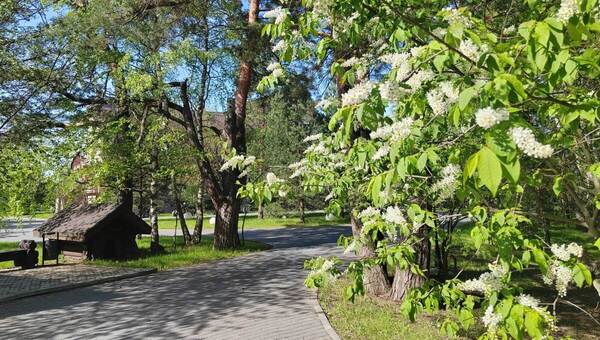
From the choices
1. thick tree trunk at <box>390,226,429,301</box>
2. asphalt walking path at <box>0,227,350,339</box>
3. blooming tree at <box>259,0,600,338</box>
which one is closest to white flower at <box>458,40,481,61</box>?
blooming tree at <box>259,0,600,338</box>

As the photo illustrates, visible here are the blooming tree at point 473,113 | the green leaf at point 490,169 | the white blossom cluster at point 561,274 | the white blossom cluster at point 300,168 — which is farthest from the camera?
the white blossom cluster at point 300,168

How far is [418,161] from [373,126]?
342 mm

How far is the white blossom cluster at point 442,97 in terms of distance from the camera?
256 cm

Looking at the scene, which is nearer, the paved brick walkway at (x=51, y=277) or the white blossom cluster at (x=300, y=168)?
the white blossom cluster at (x=300, y=168)

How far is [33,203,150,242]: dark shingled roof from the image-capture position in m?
14.5

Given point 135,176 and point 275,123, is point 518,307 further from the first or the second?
point 275,123

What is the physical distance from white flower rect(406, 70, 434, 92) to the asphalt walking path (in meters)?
5.11

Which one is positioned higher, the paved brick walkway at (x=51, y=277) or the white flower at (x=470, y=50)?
the white flower at (x=470, y=50)

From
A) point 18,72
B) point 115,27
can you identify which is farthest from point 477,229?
point 18,72

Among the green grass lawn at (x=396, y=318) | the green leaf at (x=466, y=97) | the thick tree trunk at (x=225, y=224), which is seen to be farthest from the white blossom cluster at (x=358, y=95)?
the thick tree trunk at (x=225, y=224)

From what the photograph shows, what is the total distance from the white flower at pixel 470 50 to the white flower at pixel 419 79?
1.12ft

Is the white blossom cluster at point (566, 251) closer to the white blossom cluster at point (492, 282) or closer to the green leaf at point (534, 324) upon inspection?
the white blossom cluster at point (492, 282)

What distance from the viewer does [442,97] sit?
8.89 ft

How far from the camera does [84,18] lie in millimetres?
13266
